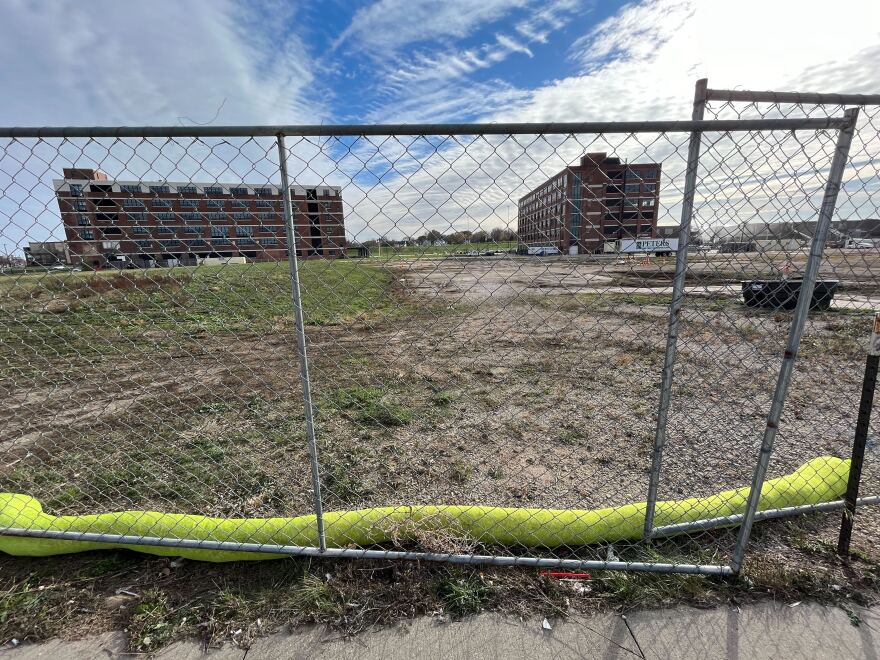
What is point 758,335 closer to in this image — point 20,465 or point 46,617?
point 46,617

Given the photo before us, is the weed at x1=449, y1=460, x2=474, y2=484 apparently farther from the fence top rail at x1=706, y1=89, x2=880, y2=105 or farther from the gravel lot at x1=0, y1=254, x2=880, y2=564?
the fence top rail at x1=706, y1=89, x2=880, y2=105

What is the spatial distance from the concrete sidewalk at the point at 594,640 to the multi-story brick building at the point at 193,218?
1.76m

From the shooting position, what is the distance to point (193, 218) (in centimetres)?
213

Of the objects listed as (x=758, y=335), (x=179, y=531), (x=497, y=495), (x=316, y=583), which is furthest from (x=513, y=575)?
(x=758, y=335)

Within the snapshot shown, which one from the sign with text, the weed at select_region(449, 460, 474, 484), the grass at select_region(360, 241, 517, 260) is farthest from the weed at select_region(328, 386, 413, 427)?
the sign with text

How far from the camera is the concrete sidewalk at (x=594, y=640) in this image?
5.17 feet

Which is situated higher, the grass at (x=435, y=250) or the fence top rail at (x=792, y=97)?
the fence top rail at (x=792, y=97)

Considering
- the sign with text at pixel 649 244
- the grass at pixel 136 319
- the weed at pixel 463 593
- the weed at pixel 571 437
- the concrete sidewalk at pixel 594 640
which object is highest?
the sign with text at pixel 649 244

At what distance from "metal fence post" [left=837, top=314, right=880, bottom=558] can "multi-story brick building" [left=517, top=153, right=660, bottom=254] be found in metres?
1.15

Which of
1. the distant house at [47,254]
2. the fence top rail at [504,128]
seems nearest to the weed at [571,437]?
the fence top rail at [504,128]

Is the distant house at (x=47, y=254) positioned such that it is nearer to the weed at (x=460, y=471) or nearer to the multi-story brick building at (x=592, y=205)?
the multi-story brick building at (x=592, y=205)

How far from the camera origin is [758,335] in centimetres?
702

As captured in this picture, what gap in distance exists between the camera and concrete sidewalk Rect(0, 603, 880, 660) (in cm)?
158

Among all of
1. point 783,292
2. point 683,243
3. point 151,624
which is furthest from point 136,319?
point 783,292
